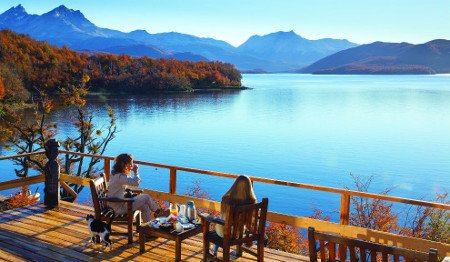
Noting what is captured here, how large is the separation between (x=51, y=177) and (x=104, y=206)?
6.78ft

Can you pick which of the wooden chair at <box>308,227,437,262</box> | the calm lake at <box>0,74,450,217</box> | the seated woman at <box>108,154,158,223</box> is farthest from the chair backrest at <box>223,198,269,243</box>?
the calm lake at <box>0,74,450,217</box>

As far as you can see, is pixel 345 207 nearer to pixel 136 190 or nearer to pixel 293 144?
pixel 136 190

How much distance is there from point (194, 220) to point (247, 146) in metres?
35.3

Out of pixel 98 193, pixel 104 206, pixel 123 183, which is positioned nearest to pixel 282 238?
pixel 104 206

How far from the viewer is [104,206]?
6.09m

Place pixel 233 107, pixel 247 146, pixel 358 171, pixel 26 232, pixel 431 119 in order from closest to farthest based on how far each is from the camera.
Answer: pixel 26 232, pixel 358 171, pixel 247 146, pixel 431 119, pixel 233 107

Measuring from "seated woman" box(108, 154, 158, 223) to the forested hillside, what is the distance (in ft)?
193

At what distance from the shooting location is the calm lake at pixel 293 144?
102 ft

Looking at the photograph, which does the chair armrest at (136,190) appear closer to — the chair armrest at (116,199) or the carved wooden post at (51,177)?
the chair armrest at (116,199)

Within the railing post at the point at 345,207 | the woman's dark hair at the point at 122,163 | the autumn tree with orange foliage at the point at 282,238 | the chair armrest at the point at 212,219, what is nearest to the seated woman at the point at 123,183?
the woman's dark hair at the point at 122,163

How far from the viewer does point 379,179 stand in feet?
102

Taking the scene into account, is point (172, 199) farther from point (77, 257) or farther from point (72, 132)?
point (72, 132)

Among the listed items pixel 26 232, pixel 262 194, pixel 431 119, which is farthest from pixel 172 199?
pixel 431 119

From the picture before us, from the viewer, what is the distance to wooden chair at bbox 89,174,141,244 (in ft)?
19.1
